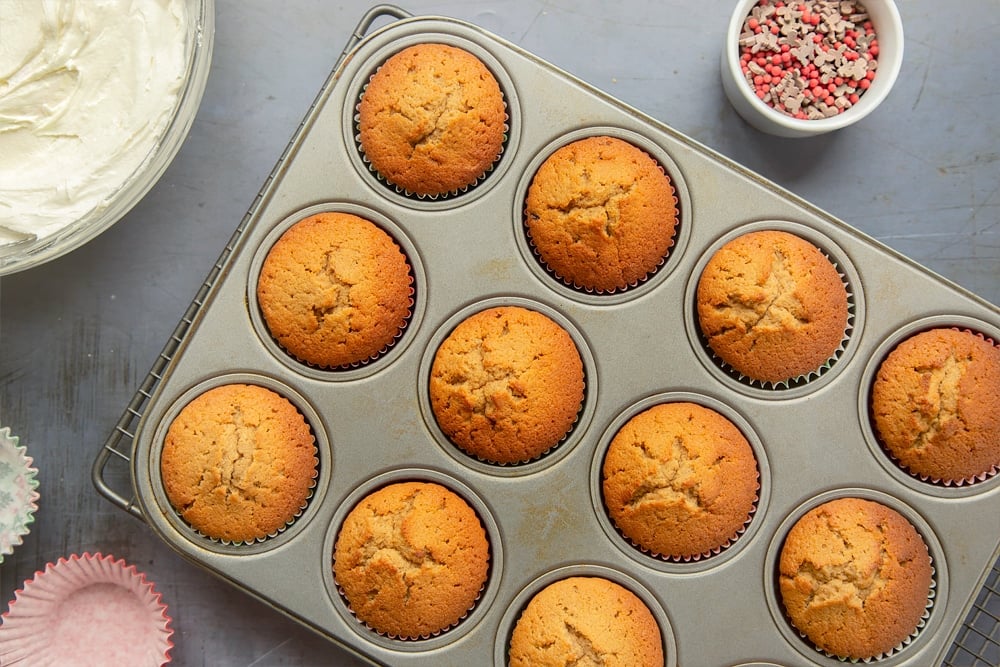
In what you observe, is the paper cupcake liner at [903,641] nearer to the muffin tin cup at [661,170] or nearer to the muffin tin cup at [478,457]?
the muffin tin cup at [478,457]

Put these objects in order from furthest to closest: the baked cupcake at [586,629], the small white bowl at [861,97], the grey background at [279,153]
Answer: the grey background at [279,153] < the small white bowl at [861,97] < the baked cupcake at [586,629]

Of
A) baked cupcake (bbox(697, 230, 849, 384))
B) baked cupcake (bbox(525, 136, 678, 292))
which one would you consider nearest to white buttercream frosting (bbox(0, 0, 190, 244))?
baked cupcake (bbox(525, 136, 678, 292))

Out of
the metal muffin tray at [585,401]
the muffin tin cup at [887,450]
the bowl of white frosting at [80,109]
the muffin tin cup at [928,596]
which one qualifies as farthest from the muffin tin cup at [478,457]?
the bowl of white frosting at [80,109]

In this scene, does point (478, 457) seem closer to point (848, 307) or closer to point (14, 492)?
point (848, 307)

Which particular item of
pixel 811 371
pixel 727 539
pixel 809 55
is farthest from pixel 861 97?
pixel 727 539

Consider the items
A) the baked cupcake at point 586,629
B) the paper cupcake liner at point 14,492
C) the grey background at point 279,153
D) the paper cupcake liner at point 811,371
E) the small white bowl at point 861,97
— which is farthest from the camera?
the grey background at point 279,153

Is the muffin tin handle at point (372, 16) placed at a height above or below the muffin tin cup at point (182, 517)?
above
